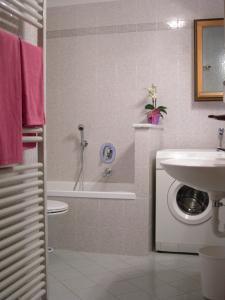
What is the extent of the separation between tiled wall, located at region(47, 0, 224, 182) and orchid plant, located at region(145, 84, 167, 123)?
0.08 m

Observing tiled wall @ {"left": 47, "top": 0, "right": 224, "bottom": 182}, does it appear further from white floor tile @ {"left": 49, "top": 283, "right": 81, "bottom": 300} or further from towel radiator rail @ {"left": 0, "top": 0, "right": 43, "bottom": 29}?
towel radiator rail @ {"left": 0, "top": 0, "right": 43, "bottom": 29}

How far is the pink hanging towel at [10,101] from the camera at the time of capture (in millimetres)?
1643

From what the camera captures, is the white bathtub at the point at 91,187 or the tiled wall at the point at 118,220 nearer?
the tiled wall at the point at 118,220

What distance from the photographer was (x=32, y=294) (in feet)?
6.50

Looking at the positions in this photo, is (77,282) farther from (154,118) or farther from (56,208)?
(154,118)

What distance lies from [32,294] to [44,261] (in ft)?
0.62

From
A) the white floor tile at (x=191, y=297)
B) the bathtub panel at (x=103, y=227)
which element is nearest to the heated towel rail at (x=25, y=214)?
the white floor tile at (x=191, y=297)

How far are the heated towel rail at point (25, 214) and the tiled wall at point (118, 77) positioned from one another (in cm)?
188

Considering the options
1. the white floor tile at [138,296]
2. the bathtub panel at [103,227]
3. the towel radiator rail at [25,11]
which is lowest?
the white floor tile at [138,296]


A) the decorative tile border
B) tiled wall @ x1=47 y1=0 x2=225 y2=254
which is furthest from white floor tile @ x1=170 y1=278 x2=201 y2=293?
the decorative tile border

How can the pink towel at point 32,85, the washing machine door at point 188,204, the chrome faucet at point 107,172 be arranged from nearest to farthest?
1. the pink towel at point 32,85
2. the washing machine door at point 188,204
3. the chrome faucet at point 107,172

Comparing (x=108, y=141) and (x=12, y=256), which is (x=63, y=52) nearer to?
(x=108, y=141)

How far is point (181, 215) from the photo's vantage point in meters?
3.11

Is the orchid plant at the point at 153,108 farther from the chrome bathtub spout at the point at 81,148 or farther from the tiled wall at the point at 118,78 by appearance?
the chrome bathtub spout at the point at 81,148
